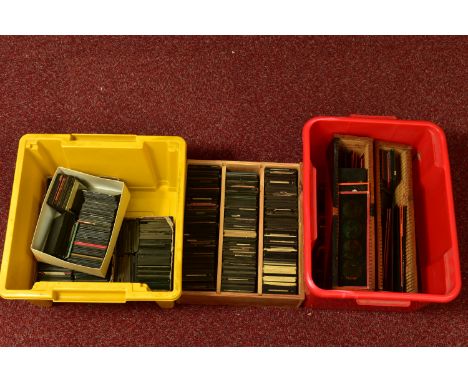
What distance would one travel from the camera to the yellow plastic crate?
4.48ft

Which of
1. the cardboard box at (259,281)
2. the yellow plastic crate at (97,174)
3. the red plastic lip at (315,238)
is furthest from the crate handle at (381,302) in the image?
the yellow plastic crate at (97,174)

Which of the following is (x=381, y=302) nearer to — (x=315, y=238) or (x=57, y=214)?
(x=315, y=238)

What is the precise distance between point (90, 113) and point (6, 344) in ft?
3.03

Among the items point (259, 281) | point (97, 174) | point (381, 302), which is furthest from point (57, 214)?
point (381, 302)

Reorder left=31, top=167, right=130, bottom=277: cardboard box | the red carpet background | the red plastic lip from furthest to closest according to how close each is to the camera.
→ the red carpet background, left=31, top=167, right=130, bottom=277: cardboard box, the red plastic lip

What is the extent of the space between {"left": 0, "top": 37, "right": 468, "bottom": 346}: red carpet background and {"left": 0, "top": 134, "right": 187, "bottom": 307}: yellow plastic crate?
12.0 inches

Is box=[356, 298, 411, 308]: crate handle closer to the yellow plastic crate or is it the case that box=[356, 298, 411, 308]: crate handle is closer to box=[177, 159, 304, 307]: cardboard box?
box=[177, 159, 304, 307]: cardboard box

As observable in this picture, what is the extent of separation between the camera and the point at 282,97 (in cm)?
200

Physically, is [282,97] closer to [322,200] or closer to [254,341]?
[322,200]

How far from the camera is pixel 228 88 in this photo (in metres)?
2.01

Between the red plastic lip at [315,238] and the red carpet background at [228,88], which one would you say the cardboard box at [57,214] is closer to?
the red carpet background at [228,88]

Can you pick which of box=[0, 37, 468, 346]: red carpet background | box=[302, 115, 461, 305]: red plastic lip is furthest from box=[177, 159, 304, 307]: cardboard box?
box=[0, 37, 468, 346]: red carpet background

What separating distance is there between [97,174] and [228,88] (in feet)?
2.21

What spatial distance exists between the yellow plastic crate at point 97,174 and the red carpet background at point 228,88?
0.30 metres
